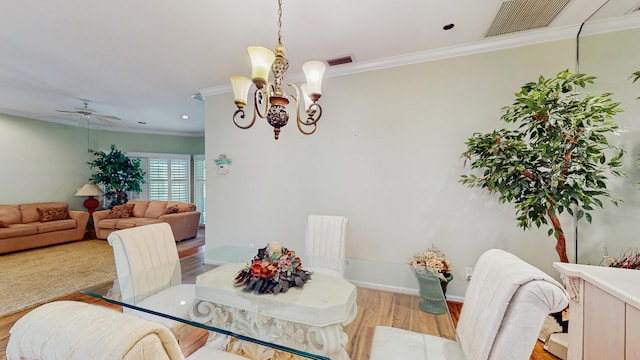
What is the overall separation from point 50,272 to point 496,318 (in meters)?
5.32

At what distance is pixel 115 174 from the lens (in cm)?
627

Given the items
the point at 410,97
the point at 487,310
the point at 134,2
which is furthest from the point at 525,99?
the point at 134,2

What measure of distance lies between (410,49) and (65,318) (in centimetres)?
315

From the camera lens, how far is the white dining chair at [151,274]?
1602mm

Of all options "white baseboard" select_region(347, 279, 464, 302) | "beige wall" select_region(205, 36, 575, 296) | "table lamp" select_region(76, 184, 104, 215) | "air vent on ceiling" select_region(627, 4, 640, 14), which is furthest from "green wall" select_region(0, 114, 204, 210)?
"air vent on ceiling" select_region(627, 4, 640, 14)

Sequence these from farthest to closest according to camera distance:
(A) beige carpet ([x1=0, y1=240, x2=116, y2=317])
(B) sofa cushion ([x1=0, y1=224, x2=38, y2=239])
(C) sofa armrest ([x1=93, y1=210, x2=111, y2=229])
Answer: (C) sofa armrest ([x1=93, y1=210, x2=111, y2=229])
(B) sofa cushion ([x1=0, y1=224, x2=38, y2=239])
(A) beige carpet ([x1=0, y1=240, x2=116, y2=317])

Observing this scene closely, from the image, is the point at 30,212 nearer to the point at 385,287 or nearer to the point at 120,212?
the point at 120,212

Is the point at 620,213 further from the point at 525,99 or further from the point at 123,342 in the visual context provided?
the point at 123,342

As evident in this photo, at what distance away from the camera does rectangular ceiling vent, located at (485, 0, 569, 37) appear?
202cm

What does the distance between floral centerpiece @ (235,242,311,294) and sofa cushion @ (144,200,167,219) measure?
17.2 ft

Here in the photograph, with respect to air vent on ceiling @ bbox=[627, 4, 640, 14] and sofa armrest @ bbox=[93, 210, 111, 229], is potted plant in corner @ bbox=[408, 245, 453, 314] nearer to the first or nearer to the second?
air vent on ceiling @ bbox=[627, 4, 640, 14]

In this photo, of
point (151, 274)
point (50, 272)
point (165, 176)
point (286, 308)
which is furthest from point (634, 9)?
point (165, 176)

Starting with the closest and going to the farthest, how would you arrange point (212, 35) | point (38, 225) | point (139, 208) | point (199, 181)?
point (212, 35) < point (38, 225) < point (139, 208) < point (199, 181)

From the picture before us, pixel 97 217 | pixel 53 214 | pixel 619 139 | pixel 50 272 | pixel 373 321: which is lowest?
pixel 50 272
